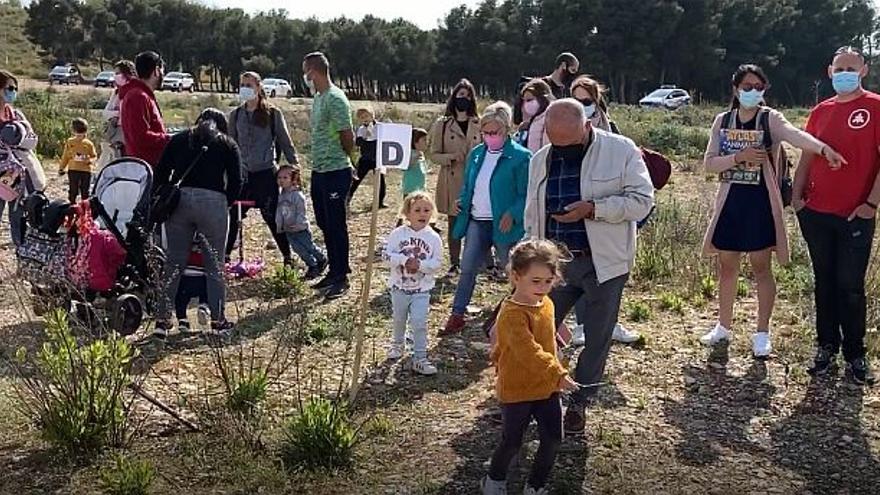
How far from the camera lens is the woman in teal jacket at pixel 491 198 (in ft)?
20.5

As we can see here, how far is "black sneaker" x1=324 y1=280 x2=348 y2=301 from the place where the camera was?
7.74m

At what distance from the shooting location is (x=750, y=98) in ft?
18.5

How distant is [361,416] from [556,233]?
1432 millimetres

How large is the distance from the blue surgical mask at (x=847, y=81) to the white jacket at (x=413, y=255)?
2.51 meters

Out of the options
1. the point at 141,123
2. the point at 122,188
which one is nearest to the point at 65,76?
the point at 141,123

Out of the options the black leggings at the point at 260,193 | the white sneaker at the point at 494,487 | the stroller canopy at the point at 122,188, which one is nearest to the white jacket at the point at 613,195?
the white sneaker at the point at 494,487

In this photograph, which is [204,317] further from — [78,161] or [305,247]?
[78,161]

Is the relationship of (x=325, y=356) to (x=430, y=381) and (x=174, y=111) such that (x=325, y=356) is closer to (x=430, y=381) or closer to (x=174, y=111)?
(x=430, y=381)

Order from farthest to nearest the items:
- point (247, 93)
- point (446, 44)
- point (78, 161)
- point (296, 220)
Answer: point (446, 44), point (78, 161), point (296, 220), point (247, 93)

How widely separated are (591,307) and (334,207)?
350cm

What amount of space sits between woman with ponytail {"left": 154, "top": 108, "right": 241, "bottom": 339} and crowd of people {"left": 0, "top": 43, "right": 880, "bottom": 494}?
1cm

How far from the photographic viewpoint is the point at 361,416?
5.02 metres

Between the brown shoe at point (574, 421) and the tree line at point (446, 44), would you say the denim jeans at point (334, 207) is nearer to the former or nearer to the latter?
the brown shoe at point (574, 421)

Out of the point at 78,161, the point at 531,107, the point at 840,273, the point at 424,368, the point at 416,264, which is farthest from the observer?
the point at 78,161
